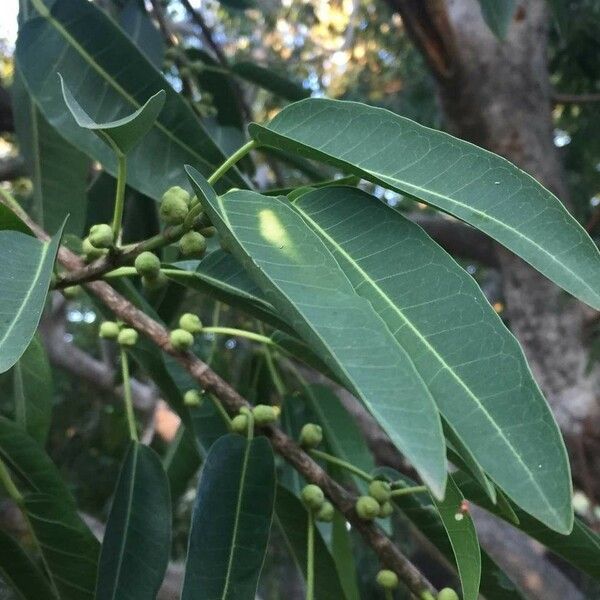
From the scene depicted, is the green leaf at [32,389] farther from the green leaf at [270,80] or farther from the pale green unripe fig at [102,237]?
the green leaf at [270,80]

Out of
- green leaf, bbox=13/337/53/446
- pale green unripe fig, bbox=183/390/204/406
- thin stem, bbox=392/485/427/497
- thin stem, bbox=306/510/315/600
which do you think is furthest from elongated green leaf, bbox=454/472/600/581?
green leaf, bbox=13/337/53/446

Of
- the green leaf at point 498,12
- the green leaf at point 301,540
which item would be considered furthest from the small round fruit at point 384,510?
the green leaf at point 498,12

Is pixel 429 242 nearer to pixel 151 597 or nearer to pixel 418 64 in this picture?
pixel 151 597

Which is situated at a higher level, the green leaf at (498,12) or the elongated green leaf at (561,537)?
the green leaf at (498,12)

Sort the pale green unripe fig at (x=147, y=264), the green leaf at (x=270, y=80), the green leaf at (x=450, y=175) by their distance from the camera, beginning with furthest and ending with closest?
the green leaf at (x=270, y=80) < the pale green unripe fig at (x=147, y=264) < the green leaf at (x=450, y=175)

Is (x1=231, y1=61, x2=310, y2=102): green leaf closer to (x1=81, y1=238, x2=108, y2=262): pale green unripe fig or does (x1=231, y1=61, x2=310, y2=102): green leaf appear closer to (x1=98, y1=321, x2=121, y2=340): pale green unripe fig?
(x1=98, y1=321, x2=121, y2=340): pale green unripe fig
